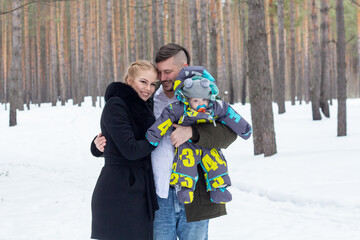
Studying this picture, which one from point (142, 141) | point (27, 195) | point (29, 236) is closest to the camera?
point (142, 141)

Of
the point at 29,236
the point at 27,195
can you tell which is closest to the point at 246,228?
the point at 29,236

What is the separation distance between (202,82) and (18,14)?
47.2ft

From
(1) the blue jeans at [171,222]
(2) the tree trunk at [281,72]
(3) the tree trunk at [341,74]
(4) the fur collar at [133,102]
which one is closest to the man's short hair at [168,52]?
(4) the fur collar at [133,102]

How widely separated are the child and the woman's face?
146 mm

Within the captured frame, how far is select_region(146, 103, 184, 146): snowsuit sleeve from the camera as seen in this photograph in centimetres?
195

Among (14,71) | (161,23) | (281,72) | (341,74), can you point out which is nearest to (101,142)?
(341,74)

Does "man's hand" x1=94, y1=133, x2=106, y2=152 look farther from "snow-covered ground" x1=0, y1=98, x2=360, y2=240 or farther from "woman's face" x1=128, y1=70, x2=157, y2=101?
"snow-covered ground" x1=0, y1=98, x2=360, y2=240

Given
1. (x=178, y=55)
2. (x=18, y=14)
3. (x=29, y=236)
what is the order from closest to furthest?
(x=178, y=55) < (x=29, y=236) < (x=18, y=14)

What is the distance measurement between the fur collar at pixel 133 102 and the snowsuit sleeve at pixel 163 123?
0.09 m

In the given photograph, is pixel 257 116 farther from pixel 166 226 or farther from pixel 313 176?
pixel 166 226

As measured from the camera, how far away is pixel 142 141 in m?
1.95

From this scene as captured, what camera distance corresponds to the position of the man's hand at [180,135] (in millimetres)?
1961

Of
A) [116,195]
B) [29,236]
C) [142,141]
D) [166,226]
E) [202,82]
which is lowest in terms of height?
[29,236]

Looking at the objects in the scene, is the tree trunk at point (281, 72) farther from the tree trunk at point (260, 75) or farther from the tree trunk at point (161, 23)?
the tree trunk at point (260, 75)
